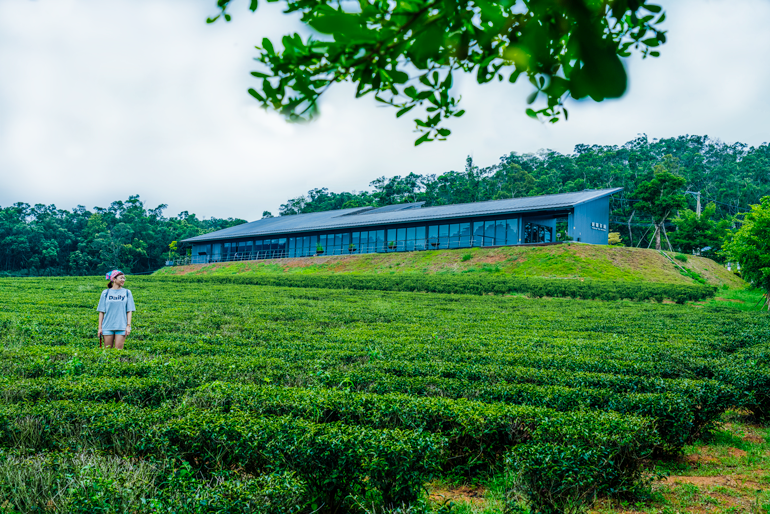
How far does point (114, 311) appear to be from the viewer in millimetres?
7645

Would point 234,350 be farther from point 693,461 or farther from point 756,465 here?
point 756,465

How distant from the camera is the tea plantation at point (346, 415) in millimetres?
3223

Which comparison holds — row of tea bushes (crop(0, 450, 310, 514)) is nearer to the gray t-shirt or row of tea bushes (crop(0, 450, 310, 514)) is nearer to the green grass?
the gray t-shirt

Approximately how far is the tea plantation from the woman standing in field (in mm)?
452

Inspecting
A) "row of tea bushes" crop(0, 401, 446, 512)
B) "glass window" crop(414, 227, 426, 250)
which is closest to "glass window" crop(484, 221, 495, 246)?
"glass window" crop(414, 227, 426, 250)

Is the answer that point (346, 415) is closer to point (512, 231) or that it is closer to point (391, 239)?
point (512, 231)

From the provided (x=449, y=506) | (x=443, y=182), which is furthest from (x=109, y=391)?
(x=443, y=182)

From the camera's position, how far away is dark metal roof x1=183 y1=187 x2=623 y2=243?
32.7 meters

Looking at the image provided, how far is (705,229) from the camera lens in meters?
40.3

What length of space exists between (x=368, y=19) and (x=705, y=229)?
47385mm

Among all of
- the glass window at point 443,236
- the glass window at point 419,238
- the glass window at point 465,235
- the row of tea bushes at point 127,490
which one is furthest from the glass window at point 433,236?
the row of tea bushes at point 127,490

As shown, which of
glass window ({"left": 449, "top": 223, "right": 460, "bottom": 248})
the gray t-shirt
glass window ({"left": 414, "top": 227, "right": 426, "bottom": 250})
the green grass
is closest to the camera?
the gray t-shirt

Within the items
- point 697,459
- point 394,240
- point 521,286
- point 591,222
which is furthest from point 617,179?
point 697,459

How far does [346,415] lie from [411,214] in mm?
34760
